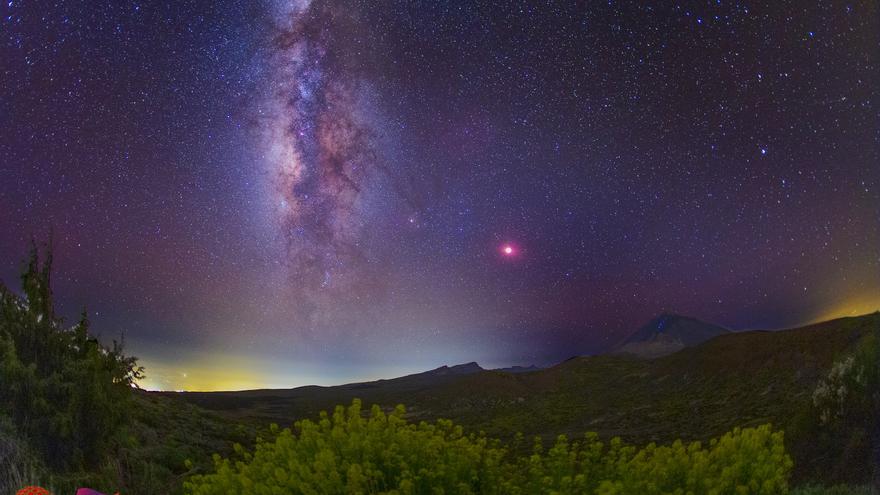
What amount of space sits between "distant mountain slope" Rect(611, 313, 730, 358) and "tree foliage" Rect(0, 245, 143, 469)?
268 feet

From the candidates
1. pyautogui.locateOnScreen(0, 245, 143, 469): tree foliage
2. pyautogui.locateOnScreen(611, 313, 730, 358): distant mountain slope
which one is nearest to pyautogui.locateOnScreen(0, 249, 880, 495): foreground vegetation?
pyautogui.locateOnScreen(0, 245, 143, 469): tree foliage

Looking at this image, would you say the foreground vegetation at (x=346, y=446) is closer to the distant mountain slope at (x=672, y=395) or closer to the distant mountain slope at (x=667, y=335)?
the distant mountain slope at (x=672, y=395)

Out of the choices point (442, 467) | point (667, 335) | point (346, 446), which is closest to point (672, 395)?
point (442, 467)

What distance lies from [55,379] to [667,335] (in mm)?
95667

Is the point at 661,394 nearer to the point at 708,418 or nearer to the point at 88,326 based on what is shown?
the point at 708,418

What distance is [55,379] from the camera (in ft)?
30.8

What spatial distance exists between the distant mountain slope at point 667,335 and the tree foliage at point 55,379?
3218 inches

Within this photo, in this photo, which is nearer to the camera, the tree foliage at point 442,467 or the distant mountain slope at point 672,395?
the tree foliage at point 442,467

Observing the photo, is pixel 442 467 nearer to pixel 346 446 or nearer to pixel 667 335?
pixel 346 446

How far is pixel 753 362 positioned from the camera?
114ft

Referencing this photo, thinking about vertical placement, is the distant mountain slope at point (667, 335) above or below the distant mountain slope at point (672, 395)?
above

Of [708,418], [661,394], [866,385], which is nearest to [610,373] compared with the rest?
[661,394]

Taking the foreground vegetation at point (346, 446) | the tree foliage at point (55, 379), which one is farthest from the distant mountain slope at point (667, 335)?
the tree foliage at point (55, 379)

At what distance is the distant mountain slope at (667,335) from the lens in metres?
88.7
